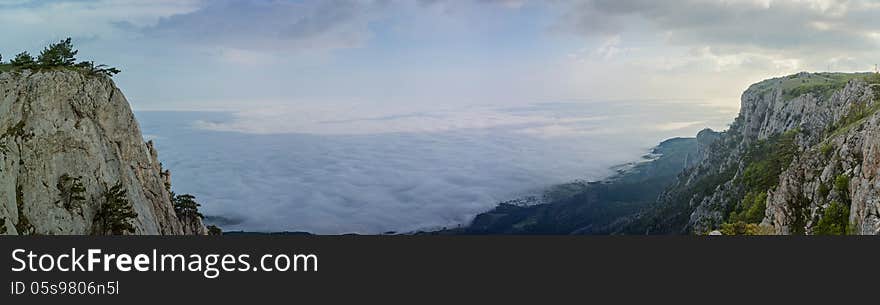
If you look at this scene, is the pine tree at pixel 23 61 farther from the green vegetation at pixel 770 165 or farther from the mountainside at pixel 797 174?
the green vegetation at pixel 770 165

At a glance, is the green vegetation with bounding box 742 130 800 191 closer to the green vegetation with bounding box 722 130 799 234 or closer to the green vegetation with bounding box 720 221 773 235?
the green vegetation with bounding box 722 130 799 234

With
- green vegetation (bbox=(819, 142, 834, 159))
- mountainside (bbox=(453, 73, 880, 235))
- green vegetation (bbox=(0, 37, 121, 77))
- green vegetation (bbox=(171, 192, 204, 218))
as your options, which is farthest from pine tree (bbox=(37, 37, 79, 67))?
green vegetation (bbox=(819, 142, 834, 159))

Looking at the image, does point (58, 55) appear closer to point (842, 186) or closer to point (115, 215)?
point (115, 215)

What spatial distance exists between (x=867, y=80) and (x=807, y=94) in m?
40.6

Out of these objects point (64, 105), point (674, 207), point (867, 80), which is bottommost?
point (674, 207)

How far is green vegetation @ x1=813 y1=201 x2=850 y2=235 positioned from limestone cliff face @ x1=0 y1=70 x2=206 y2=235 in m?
61.2

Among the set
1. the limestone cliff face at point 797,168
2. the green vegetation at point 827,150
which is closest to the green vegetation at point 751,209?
the limestone cliff face at point 797,168

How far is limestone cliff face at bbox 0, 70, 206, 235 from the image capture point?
34.7 metres

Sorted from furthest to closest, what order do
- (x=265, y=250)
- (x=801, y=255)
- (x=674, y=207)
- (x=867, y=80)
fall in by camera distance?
(x=674, y=207)
(x=867, y=80)
(x=801, y=255)
(x=265, y=250)

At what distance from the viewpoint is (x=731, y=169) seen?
6107 inches

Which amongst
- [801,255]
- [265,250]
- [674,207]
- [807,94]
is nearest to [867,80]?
[807,94]

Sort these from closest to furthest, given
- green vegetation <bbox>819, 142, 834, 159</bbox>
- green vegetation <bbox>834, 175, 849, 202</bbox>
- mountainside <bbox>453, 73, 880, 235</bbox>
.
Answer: mountainside <bbox>453, 73, 880, 235</bbox>, green vegetation <bbox>834, 175, 849, 202</bbox>, green vegetation <bbox>819, 142, 834, 159</bbox>

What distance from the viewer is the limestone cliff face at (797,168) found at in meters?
54.3

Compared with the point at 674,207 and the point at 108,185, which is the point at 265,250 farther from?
the point at 674,207
